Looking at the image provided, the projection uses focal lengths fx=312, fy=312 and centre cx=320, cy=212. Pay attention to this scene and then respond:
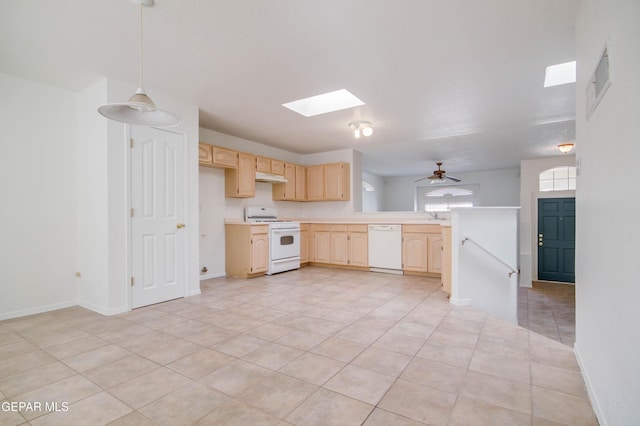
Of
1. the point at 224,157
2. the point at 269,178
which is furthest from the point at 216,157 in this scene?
the point at 269,178

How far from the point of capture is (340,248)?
20.4 ft

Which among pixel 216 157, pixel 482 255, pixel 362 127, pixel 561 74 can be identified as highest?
pixel 561 74

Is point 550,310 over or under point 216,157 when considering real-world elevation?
under

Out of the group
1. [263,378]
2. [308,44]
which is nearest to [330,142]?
[308,44]

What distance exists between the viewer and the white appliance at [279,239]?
5504mm

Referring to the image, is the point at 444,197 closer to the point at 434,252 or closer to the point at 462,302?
the point at 434,252

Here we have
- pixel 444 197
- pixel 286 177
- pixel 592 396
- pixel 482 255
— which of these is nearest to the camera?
pixel 592 396

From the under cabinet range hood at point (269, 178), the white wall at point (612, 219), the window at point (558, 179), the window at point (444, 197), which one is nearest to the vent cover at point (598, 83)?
the white wall at point (612, 219)

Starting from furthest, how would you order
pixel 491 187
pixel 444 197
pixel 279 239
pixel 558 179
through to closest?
pixel 444 197, pixel 491 187, pixel 558 179, pixel 279 239

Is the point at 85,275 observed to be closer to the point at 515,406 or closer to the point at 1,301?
the point at 1,301

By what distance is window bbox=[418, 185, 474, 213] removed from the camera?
10.4 metres

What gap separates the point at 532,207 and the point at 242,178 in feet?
20.3

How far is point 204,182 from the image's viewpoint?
5.08 meters

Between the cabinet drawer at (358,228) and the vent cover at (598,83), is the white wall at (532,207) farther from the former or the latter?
the vent cover at (598,83)
